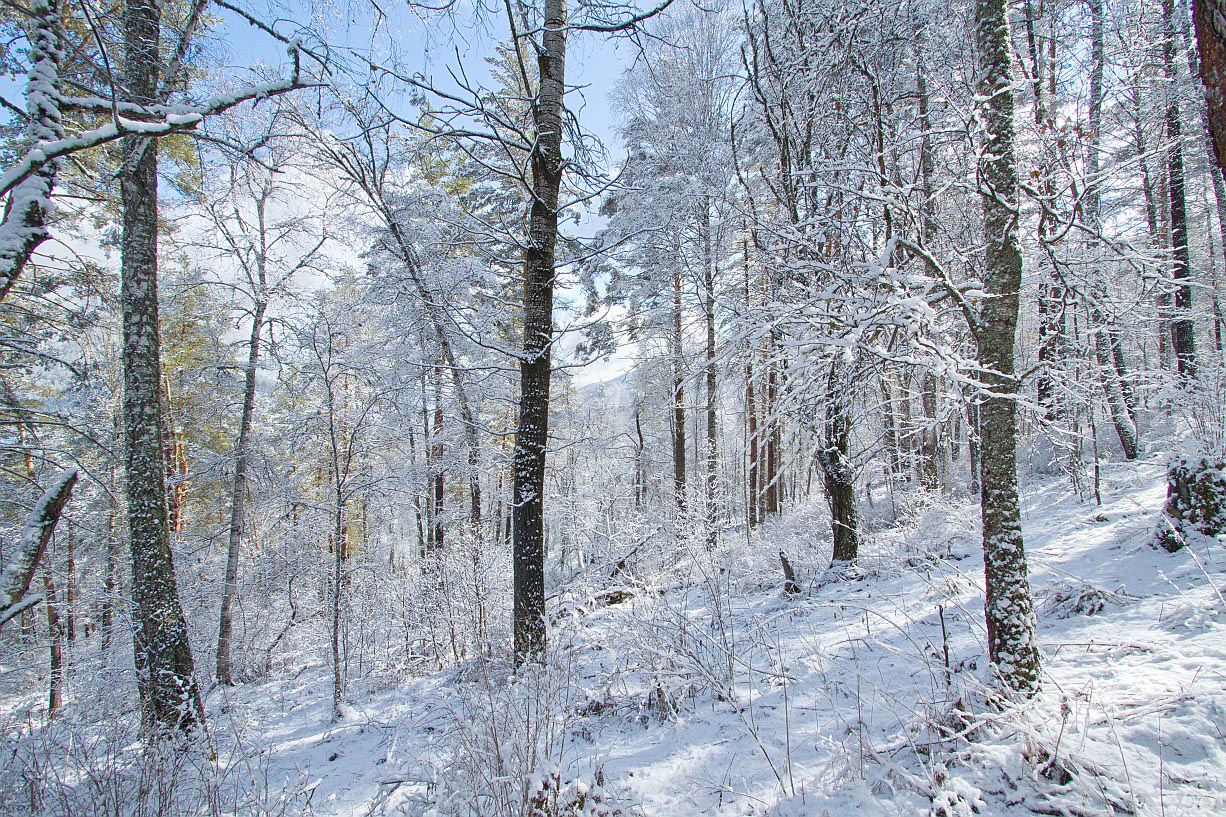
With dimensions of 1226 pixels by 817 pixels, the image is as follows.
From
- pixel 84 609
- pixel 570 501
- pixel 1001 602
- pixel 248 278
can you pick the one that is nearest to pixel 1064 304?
pixel 1001 602

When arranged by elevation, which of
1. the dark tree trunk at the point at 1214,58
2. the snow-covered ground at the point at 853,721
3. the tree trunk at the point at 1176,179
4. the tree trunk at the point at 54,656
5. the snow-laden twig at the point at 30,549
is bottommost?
the tree trunk at the point at 54,656

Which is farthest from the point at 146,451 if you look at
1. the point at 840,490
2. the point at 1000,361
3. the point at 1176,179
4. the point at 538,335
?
the point at 1176,179

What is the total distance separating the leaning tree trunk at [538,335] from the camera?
14.3ft

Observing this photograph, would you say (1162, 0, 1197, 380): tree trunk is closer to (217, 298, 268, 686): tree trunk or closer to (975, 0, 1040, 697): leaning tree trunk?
(975, 0, 1040, 697): leaning tree trunk

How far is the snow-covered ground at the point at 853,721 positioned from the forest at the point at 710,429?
0.09ft

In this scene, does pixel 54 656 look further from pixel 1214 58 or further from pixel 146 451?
pixel 1214 58

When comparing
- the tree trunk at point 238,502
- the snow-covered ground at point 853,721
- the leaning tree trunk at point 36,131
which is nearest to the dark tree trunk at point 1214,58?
the snow-covered ground at point 853,721

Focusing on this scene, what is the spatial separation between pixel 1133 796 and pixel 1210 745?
1.74 feet

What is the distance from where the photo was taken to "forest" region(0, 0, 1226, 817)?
7.34 ft

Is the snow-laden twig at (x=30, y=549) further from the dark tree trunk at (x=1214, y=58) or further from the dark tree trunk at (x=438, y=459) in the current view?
the dark tree trunk at (x=438, y=459)

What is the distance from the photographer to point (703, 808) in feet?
7.52

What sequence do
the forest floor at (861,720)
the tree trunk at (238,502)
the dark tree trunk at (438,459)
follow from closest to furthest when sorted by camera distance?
the forest floor at (861,720) → the tree trunk at (238,502) → the dark tree trunk at (438,459)

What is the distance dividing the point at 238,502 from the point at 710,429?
34.6 feet

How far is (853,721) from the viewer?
9.05 feet
